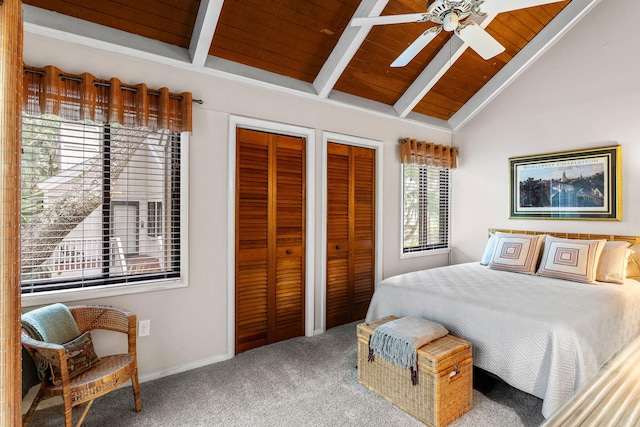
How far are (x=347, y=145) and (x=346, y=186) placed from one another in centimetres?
46

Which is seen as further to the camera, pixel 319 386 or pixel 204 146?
pixel 204 146

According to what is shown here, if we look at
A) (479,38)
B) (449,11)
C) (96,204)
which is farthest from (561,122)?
(96,204)

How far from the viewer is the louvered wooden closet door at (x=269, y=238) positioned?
9.96 ft

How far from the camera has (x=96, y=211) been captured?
238 cm

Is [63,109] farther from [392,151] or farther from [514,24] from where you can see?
[514,24]

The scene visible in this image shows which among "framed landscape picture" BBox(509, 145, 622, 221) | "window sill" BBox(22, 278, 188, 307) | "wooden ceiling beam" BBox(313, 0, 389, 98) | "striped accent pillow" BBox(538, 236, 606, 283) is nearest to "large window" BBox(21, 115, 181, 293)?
A: "window sill" BBox(22, 278, 188, 307)

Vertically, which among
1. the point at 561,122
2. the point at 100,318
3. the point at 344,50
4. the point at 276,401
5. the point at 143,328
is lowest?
the point at 276,401

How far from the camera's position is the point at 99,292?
2340mm

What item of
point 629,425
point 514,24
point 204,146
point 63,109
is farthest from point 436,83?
point 629,425

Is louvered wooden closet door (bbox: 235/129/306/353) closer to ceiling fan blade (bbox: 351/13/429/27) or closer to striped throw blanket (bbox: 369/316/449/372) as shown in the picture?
striped throw blanket (bbox: 369/316/449/372)

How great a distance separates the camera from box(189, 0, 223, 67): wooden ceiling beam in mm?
2365

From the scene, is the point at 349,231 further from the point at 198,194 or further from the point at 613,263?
the point at 613,263

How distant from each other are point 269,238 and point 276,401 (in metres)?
1.40

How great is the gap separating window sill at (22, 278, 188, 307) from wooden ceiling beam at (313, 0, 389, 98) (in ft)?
7.37
